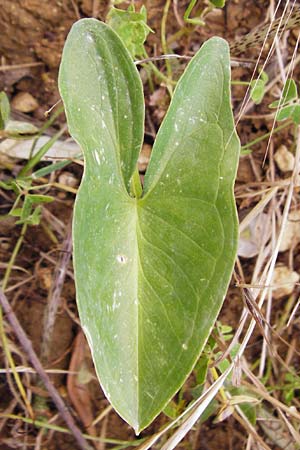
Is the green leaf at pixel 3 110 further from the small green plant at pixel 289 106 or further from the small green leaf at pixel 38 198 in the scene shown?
the small green plant at pixel 289 106

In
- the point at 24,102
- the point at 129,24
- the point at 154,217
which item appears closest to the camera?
the point at 154,217

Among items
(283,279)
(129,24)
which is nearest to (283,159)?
(283,279)

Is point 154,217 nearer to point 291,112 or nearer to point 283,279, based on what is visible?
point 291,112

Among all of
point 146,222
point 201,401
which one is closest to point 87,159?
point 146,222

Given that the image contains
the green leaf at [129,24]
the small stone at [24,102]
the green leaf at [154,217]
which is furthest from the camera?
the small stone at [24,102]

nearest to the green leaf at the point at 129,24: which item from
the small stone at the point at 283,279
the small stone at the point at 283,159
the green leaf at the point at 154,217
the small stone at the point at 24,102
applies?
the green leaf at the point at 154,217

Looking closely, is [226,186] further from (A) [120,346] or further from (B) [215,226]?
(A) [120,346]
